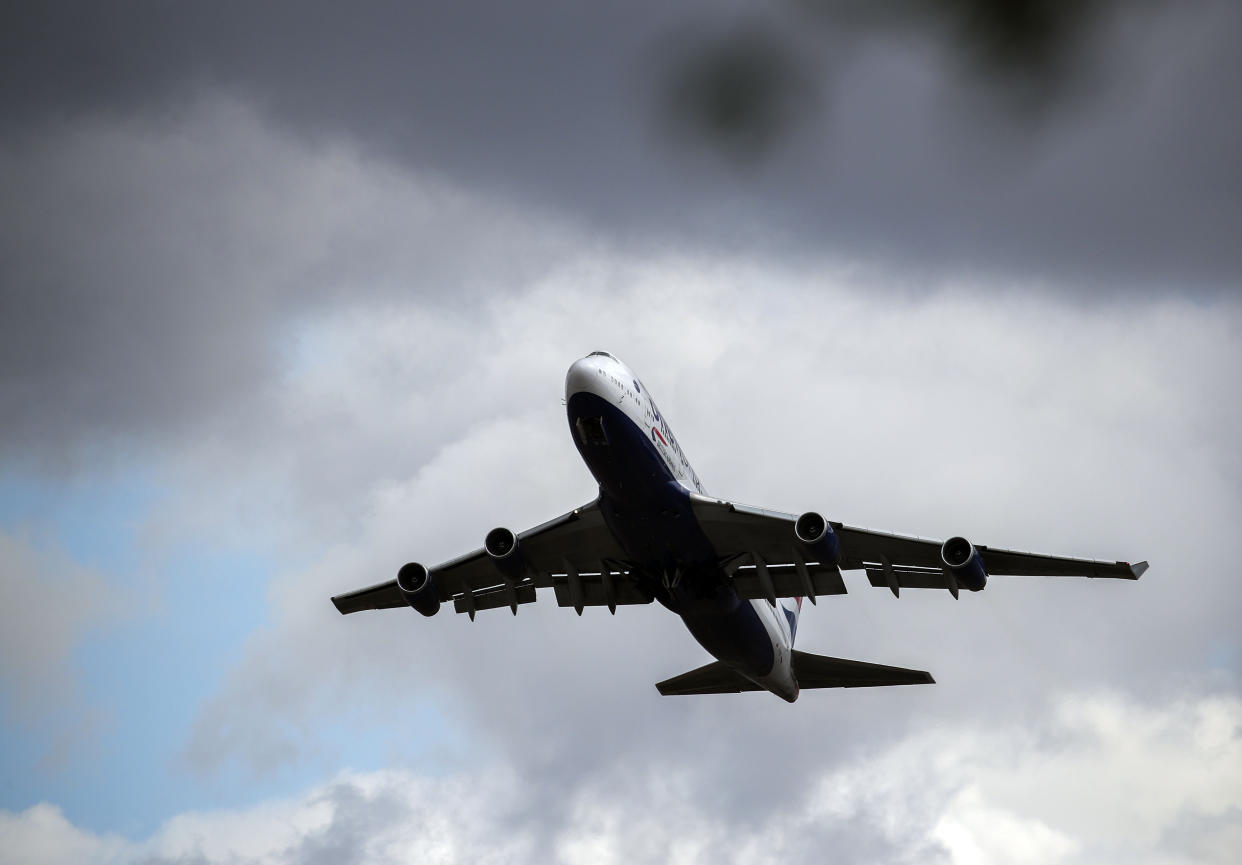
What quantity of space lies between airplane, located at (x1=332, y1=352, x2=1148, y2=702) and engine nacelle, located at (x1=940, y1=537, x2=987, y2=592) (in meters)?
0.04

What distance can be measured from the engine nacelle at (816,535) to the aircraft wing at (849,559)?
219cm

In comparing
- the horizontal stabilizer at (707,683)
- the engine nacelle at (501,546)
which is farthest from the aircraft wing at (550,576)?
the horizontal stabilizer at (707,683)

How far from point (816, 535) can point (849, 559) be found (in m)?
5.01

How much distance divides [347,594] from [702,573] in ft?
42.1

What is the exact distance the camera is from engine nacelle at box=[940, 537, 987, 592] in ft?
123

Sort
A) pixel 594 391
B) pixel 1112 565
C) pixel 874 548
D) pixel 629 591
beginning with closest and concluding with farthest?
pixel 594 391 → pixel 1112 565 → pixel 874 548 → pixel 629 591

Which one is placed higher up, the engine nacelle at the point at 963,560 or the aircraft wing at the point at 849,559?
the aircraft wing at the point at 849,559

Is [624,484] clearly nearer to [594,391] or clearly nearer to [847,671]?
[594,391]

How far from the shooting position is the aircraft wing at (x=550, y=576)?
4244cm

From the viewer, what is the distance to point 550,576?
1778 inches

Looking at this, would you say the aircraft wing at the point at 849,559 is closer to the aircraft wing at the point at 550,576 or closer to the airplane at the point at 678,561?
the airplane at the point at 678,561

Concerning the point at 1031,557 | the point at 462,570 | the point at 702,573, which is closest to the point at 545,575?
the point at 462,570

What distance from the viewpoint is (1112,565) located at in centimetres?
3856

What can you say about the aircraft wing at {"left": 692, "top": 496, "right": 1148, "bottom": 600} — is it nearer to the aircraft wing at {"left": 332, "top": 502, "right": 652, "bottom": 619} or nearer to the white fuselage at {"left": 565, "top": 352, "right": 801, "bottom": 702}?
the white fuselage at {"left": 565, "top": 352, "right": 801, "bottom": 702}
